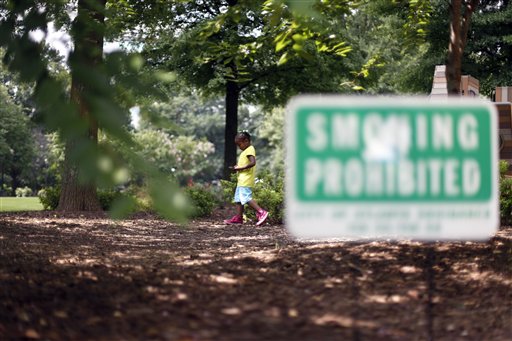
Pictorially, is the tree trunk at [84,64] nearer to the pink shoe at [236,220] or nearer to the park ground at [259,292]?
the park ground at [259,292]

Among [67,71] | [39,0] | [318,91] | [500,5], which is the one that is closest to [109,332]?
[67,71]

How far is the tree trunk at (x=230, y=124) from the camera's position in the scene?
74.0 ft

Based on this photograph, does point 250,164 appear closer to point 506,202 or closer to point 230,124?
point 506,202

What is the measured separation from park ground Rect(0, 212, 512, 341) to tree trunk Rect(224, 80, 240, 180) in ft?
44.7

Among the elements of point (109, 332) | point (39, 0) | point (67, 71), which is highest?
point (39, 0)

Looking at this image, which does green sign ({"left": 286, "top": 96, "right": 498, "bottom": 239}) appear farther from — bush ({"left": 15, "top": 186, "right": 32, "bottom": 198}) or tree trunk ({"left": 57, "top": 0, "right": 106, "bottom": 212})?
bush ({"left": 15, "top": 186, "right": 32, "bottom": 198})

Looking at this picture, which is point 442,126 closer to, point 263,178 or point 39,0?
point 39,0

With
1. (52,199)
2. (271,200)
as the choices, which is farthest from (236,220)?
(52,199)

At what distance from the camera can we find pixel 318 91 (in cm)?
2225

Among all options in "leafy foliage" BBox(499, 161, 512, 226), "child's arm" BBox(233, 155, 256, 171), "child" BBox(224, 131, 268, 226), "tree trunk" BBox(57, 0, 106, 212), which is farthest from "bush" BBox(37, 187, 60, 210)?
"tree trunk" BBox(57, 0, 106, 212)

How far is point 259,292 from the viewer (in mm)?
5297

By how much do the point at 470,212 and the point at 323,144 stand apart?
86cm

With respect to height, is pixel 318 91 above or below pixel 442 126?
above

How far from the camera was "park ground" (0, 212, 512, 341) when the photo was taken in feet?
13.8
